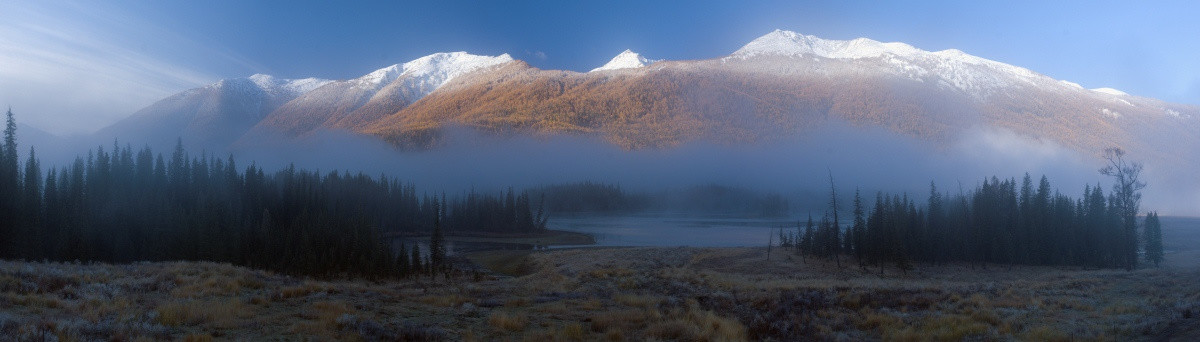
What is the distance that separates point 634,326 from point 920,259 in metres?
63.3

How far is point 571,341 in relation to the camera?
1344cm

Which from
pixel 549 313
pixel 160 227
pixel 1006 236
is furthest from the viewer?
pixel 1006 236

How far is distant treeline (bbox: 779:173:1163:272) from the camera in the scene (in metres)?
64.2

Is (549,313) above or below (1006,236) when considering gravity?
above

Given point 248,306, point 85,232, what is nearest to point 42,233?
point 85,232

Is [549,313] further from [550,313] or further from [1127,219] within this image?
[1127,219]

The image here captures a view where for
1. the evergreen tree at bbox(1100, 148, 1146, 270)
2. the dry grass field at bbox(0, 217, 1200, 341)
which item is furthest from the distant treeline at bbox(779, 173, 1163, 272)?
the dry grass field at bbox(0, 217, 1200, 341)

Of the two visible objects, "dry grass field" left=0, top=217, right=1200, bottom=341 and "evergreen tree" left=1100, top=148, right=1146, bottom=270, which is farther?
"evergreen tree" left=1100, top=148, right=1146, bottom=270

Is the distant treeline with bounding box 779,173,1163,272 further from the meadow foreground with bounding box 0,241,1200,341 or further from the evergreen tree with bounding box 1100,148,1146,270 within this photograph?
the meadow foreground with bounding box 0,241,1200,341

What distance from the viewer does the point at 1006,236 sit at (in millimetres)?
67688

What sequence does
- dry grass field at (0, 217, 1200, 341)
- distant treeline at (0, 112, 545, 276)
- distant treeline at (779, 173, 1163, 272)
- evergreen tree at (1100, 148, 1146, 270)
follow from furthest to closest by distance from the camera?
distant treeline at (779, 173, 1163, 272), evergreen tree at (1100, 148, 1146, 270), distant treeline at (0, 112, 545, 276), dry grass field at (0, 217, 1200, 341)

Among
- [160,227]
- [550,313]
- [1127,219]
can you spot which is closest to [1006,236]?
[1127,219]

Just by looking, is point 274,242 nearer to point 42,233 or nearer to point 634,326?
point 42,233

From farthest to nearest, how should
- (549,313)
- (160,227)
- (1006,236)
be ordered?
(1006,236) → (160,227) → (549,313)
